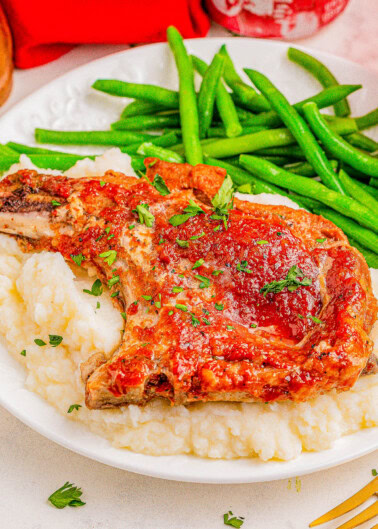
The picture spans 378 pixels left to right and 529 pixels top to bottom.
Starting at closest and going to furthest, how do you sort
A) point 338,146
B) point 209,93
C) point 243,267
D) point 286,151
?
point 243,267 < point 338,146 < point 286,151 < point 209,93

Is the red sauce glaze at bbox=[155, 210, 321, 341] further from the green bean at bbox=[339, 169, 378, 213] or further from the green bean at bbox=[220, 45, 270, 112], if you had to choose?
the green bean at bbox=[220, 45, 270, 112]

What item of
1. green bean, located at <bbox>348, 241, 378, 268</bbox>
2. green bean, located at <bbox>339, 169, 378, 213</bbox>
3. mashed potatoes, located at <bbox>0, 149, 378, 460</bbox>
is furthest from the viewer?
green bean, located at <bbox>339, 169, 378, 213</bbox>

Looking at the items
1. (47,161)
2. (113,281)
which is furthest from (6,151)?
(113,281)

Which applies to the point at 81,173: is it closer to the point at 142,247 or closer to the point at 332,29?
the point at 142,247

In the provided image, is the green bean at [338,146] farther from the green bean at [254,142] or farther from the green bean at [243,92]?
the green bean at [243,92]

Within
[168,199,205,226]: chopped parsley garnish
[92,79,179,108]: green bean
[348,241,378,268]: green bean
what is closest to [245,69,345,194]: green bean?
[348,241,378,268]: green bean

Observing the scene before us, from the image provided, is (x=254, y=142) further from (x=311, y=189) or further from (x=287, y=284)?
(x=287, y=284)
